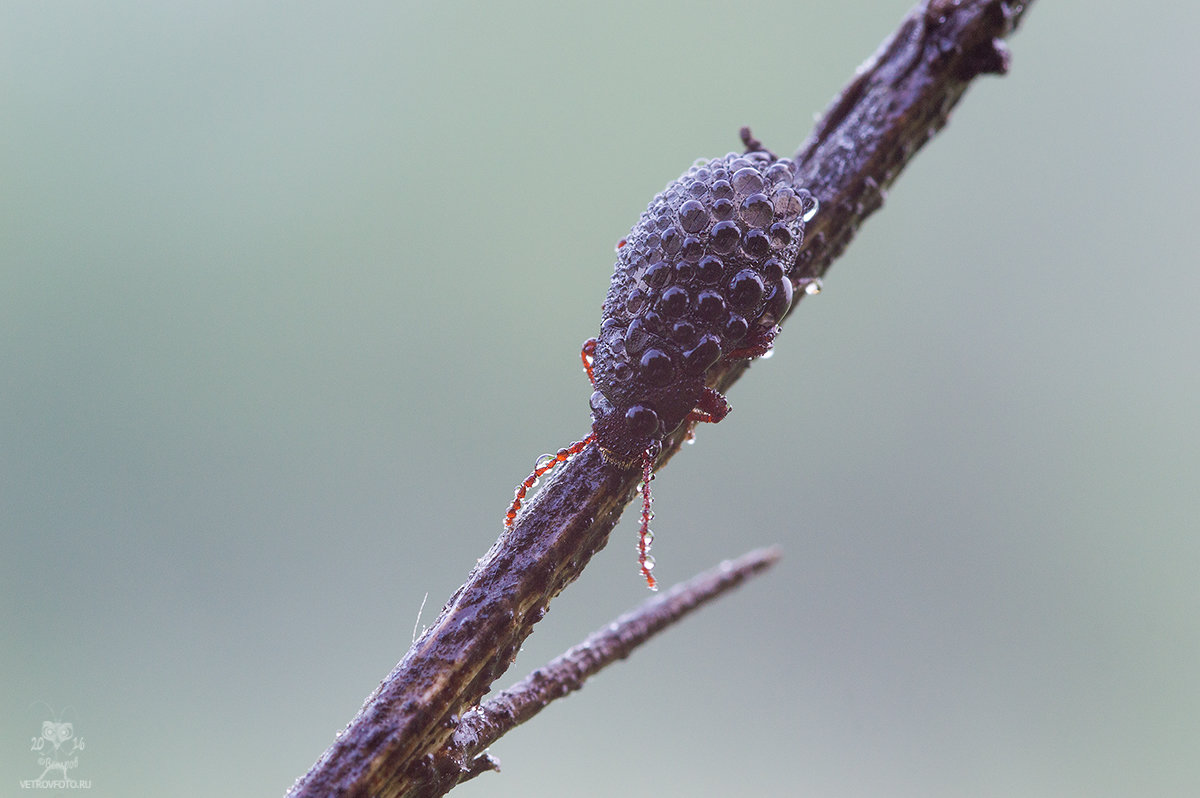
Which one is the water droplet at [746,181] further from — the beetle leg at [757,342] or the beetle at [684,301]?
the beetle leg at [757,342]

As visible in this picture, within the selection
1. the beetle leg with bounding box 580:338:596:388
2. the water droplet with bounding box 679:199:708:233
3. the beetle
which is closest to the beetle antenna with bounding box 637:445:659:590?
the beetle

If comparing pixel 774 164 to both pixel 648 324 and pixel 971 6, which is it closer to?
pixel 648 324

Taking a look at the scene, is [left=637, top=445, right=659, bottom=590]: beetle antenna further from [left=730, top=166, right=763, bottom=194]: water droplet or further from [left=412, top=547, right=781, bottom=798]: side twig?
[left=730, top=166, right=763, bottom=194]: water droplet

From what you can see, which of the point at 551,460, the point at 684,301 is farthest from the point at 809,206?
the point at 551,460

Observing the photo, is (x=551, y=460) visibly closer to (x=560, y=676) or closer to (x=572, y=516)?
(x=572, y=516)

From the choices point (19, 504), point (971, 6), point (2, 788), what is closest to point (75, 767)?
point (2, 788)
